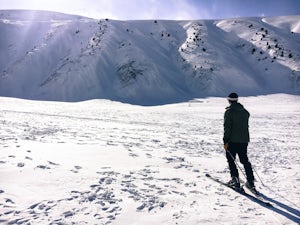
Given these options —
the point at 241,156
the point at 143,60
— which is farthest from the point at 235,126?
the point at 143,60

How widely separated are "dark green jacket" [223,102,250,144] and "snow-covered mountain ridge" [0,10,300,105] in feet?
161

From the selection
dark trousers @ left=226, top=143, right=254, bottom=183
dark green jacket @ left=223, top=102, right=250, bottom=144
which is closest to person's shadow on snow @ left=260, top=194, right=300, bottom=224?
dark trousers @ left=226, top=143, right=254, bottom=183

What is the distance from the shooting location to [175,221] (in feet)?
17.5

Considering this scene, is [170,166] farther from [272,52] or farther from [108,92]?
[272,52]

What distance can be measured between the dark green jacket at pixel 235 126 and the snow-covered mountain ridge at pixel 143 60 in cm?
4909

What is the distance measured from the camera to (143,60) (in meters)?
71.6

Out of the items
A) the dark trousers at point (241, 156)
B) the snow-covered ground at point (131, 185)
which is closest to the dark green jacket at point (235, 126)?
the dark trousers at point (241, 156)

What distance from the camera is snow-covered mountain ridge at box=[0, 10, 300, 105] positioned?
6475 cm

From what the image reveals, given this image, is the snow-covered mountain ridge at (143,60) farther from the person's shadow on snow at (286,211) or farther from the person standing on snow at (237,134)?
the person's shadow on snow at (286,211)

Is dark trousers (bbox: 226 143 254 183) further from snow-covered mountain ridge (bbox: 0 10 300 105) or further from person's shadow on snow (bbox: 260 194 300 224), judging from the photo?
snow-covered mountain ridge (bbox: 0 10 300 105)

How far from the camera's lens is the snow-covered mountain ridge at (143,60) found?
2549 inches

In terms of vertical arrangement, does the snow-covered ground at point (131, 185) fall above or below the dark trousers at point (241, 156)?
below

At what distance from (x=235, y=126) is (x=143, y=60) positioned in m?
66.1

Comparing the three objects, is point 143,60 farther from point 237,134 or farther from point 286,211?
point 286,211
